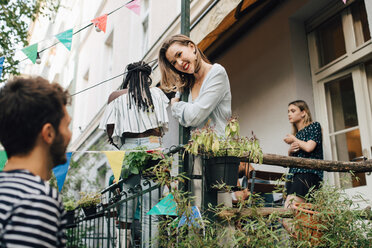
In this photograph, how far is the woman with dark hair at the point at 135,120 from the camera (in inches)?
154

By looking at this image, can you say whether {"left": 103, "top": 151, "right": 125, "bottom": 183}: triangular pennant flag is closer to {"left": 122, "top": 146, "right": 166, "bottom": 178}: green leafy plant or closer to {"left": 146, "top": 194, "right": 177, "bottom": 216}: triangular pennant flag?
{"left": 122, "top": 146, "right": 166, "bottom": 178}: green leafy plant

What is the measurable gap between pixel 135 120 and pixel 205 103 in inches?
49.8

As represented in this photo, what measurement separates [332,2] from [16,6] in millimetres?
6262

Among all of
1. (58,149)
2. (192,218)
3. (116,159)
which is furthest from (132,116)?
(58,149)

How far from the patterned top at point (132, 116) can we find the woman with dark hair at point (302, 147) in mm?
1413

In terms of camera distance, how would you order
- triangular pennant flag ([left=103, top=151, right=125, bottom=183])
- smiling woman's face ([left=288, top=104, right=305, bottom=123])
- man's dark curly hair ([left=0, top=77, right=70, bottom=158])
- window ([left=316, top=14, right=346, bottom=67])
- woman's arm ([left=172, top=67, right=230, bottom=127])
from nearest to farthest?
1. man's dark curly hair ([left=0, top=77, right=70, bottom=158])
2. woman's arm ([left=172, top=67, right=230, bottom=127])
3. triangular pennant flag ([left=103, top=151, right=125, bottom=183])
4. smiling woman's face ([left=288, top=104, right=305, bottom=123])
5. window ([left=316, top=14, right=346, bottom=67])

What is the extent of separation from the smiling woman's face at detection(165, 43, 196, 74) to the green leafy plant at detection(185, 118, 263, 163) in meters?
0.67

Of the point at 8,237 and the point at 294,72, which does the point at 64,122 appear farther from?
the point at 294,72

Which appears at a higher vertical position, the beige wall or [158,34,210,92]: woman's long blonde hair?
the beige wall

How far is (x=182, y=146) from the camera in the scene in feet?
9.89

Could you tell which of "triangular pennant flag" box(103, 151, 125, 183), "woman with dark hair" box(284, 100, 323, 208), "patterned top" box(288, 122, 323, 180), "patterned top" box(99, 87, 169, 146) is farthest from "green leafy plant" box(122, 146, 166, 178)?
"patterned top" box(288, 122, 323, 180)

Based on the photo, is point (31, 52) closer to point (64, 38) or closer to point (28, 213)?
point (64, 38)

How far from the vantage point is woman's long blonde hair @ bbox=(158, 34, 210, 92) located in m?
3.30

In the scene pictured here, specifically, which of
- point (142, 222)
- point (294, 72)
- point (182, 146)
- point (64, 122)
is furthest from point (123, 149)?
point (294, 72)
